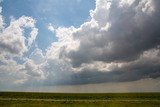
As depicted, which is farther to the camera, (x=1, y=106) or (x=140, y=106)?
(x=140, y=106)

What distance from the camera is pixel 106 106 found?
45.9 metres

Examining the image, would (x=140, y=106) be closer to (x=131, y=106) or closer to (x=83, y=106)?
(x=131, y=106)

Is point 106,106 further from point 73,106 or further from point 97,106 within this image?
point 73,106

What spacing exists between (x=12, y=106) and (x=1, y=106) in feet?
5.62

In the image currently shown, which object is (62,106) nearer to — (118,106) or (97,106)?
(97,106)

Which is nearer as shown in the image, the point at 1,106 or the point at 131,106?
the point at 1,106

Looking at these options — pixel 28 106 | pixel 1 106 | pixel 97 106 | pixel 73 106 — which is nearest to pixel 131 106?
pixel 97 106

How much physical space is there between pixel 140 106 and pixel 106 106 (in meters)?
5.91

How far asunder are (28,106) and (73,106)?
7.28 m

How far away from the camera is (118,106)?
152 ft

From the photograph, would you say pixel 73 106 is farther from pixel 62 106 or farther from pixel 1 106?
pixel 1 106

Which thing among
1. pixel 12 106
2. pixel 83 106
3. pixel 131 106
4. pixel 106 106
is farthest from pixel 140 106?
pixel 12 106

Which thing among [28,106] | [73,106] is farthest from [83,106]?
[28,106]

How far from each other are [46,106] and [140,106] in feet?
52.4
